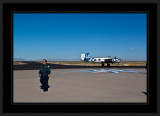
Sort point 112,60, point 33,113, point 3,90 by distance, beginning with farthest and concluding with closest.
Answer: point 112,60, point 33,113, point 3,90

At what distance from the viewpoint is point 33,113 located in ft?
16.5

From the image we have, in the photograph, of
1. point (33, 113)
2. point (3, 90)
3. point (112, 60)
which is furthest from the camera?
point (112, 60)

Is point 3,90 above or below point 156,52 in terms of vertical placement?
below

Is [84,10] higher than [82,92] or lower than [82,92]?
higher

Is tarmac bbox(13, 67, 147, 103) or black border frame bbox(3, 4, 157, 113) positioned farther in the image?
tarmac bbox(13, 67, 147, 103)

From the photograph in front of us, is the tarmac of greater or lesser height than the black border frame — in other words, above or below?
below

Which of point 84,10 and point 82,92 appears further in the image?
point 82,92

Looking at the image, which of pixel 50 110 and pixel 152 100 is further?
pixel 50 110

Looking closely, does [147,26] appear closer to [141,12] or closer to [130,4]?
[141,12]

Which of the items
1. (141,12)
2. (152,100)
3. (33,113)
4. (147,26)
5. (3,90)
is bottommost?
(33,113)

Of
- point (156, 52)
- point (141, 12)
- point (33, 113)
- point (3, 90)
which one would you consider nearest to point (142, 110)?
point (156, 52)

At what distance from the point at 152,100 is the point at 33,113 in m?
3.56

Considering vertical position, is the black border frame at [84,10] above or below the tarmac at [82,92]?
above

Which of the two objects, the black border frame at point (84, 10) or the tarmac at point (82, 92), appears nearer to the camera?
the black border frame at point (84, 10)
